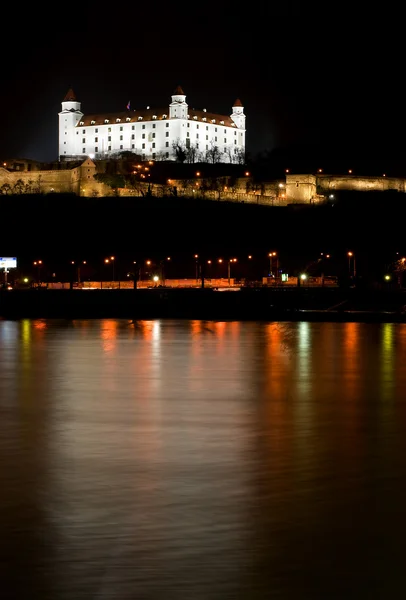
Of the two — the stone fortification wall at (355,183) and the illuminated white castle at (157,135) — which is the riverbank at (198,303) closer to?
the stone fortification wall at (355,183)

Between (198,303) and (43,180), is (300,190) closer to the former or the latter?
(43,180)

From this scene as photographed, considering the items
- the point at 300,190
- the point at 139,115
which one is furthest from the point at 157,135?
the point at 300,190

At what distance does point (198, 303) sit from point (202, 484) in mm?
40243

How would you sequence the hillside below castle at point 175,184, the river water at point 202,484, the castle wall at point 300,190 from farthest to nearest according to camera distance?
the castle wall at point 300,190, the hillside below castle at point 175,184, the river water at point 202,484


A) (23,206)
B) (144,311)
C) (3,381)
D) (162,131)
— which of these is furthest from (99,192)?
(3,381)

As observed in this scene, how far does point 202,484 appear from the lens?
350 inches

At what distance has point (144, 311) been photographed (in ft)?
156

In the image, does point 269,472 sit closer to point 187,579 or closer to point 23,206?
point 187,579

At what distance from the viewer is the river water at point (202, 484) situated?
20.8ft

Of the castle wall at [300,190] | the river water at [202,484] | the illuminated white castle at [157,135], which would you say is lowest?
the river water at [202,484]

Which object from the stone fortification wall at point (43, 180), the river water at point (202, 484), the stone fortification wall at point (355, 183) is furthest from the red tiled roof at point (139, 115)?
the river water at point (202, 484)

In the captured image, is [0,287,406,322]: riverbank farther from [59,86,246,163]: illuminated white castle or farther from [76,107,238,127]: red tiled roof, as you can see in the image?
[76,107,238,127]: red tiled roof

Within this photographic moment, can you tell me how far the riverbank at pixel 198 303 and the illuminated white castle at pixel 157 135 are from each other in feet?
224

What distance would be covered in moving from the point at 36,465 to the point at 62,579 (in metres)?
3.72
